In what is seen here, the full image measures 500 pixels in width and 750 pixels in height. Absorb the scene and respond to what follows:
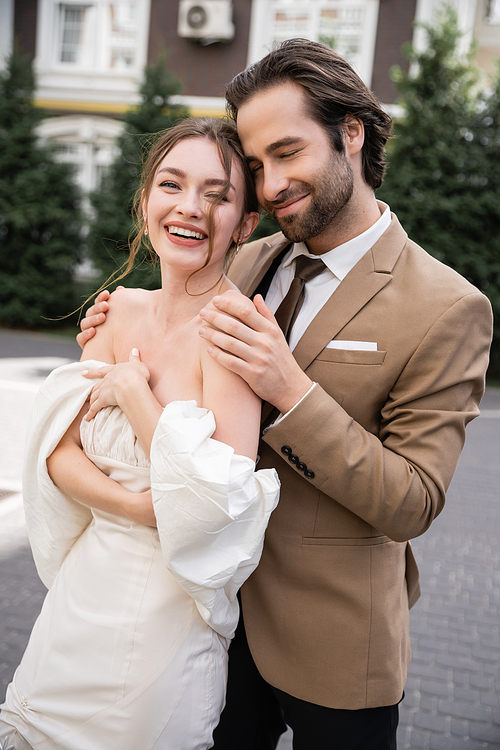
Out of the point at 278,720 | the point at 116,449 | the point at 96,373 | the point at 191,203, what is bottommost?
the point at 278,720

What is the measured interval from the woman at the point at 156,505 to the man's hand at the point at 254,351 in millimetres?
54

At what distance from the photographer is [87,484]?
1.62 meters

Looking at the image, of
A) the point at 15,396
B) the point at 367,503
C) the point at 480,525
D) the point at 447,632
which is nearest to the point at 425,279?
the point at 367,503

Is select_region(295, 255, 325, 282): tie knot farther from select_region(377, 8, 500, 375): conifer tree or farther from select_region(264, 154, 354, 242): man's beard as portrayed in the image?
select_region(377, 8, 500, 375): conifer tree

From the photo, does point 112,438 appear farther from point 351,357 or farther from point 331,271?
point 331,271

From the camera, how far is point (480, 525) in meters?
5.50

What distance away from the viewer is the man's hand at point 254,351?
151 centimetres

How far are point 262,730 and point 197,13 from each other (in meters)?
16.1

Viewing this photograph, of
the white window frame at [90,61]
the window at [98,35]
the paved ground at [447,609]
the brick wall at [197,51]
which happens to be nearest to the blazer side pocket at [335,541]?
the paved ground at [447,609]

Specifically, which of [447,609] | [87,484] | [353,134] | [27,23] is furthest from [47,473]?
[27,23]

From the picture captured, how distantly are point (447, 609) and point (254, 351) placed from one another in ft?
11.2

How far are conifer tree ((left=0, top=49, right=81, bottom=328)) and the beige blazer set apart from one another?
12391 mm

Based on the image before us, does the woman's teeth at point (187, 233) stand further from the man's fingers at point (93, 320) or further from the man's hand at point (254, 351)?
the man's fingers at point (93, 320)

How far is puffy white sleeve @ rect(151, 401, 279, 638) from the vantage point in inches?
53.8
